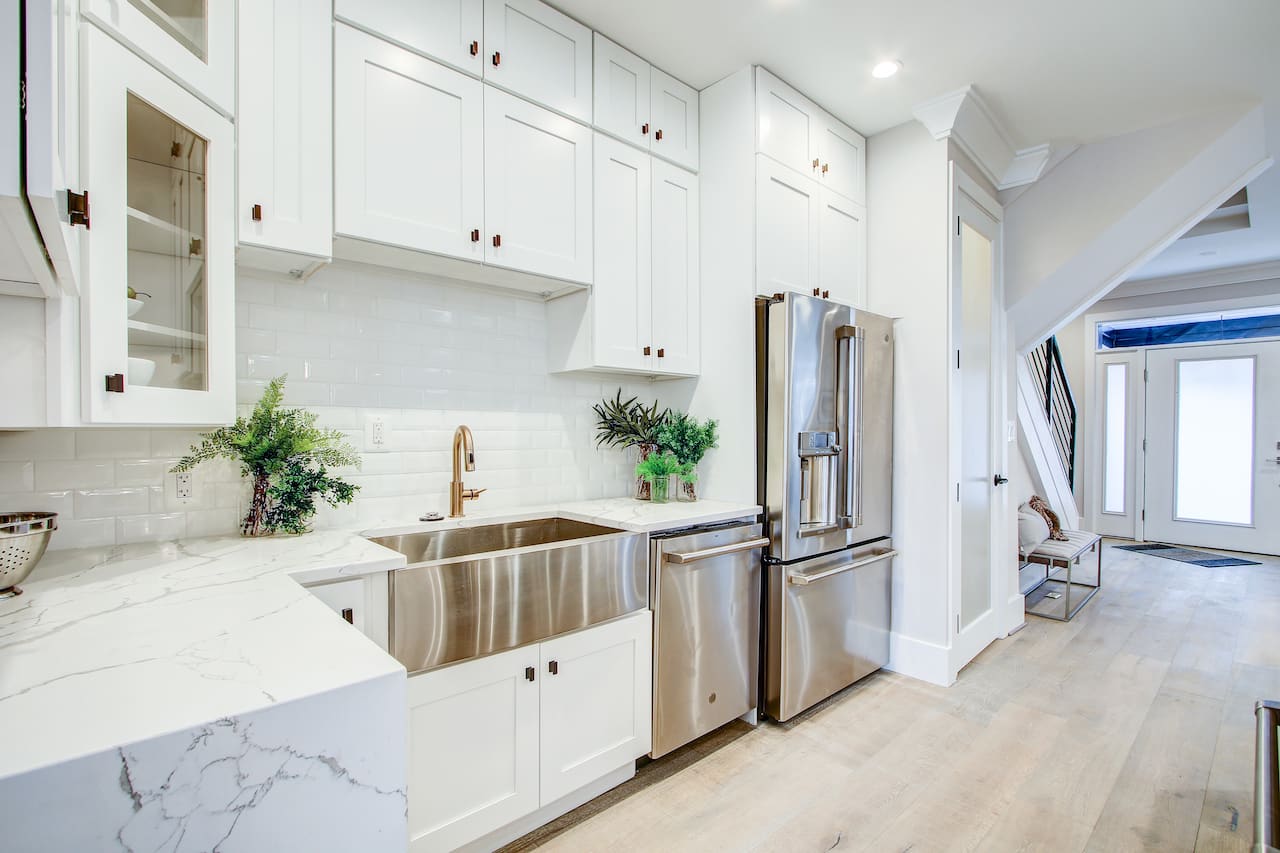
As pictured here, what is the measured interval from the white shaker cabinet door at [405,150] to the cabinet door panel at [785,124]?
4.20 ft

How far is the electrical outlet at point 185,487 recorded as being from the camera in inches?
70.7

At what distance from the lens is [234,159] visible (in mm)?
1601

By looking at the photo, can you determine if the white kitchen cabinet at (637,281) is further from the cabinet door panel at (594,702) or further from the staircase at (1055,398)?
the staircase at (1055,398)

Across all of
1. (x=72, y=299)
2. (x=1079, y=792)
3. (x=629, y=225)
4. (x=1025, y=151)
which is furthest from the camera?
(x=1025, y=151)

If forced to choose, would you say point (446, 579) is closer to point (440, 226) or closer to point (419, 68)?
point (440, 226)

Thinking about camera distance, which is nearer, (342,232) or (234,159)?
(234,159)

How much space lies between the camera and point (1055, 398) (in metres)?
5.79

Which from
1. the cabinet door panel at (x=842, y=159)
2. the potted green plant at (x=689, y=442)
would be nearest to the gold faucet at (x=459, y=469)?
the potted green plant at (x=689, y=442)

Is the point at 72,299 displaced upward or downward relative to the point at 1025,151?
downward

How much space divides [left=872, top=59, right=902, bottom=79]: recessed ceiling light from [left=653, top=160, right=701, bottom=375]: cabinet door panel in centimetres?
90

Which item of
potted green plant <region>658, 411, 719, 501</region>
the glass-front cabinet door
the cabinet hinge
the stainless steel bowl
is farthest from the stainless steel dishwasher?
the cabinet hinge

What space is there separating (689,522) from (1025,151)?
305 cm

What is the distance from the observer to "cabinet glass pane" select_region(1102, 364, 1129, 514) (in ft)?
21.7

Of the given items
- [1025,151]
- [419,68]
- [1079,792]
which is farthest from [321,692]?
[1025,151]
